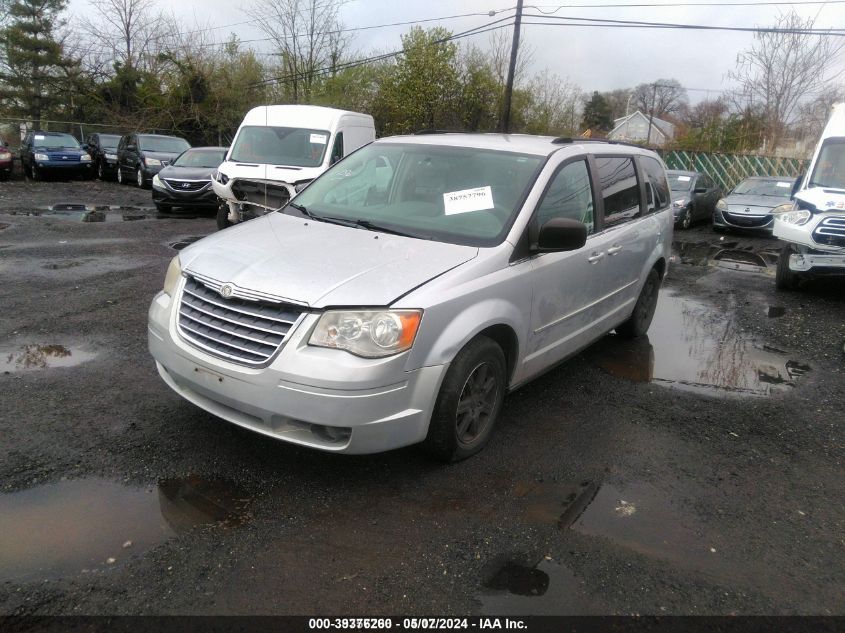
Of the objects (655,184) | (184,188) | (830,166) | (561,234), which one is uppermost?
(830,166)

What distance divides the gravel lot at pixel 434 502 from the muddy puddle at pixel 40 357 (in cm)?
2

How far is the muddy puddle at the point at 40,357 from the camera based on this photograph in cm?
479

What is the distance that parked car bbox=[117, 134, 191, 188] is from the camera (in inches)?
732

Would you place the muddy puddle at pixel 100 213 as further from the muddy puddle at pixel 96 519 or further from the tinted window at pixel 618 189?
the muddy puddle at pixel 96 519

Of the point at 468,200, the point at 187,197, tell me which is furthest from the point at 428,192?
the point at 187,197

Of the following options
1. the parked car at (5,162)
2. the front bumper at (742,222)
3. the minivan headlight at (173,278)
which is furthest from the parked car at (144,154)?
the minivan headlight at (173,278)

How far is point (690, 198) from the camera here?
1683cm

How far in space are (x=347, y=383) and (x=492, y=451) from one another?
1348 millimetres

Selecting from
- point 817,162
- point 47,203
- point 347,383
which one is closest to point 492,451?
point 347,383

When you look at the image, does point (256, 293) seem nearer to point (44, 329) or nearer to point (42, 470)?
point (42, 470)

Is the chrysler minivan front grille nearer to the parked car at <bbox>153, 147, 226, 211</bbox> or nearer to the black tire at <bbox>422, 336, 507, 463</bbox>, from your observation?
the black tire at <bbox>422, 336, 507, 463</bbox>

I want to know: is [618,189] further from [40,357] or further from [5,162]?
[5,162]

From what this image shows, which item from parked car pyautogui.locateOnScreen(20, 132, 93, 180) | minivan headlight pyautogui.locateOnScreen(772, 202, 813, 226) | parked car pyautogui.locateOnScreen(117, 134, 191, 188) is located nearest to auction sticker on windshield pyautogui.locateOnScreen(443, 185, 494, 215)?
minivan headlight pyautogui.locateOnScreen(772, 202, 813, 226)

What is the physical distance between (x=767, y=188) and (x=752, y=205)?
1.83 metres
